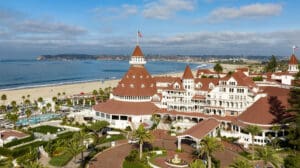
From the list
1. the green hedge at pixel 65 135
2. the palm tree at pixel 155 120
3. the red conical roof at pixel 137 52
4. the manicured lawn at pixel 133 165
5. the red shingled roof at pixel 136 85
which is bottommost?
the manicured lawn at pixel 133 165

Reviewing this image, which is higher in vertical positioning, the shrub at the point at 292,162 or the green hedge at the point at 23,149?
the shrub at the point at 292,162

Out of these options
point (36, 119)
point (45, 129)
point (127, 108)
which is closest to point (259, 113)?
point (127, 108)

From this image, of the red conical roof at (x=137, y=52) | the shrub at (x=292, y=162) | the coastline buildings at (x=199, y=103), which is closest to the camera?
the shrub at (x=292, y=162)

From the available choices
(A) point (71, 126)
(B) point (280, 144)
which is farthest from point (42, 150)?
(B) point (280, 144)

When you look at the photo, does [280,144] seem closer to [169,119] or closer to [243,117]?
[243,117]

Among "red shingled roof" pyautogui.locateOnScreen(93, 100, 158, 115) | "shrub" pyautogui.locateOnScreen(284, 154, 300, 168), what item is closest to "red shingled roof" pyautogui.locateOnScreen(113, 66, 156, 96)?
"red shingled roof" pyautogui.locateOnScreen(93, 100, 158, 115)

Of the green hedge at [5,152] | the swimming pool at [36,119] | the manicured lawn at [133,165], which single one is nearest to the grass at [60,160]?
the green hedge at [5,152]

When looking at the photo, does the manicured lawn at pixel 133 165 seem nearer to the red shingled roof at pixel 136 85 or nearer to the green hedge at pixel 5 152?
the green hedge at pixel 5 152
